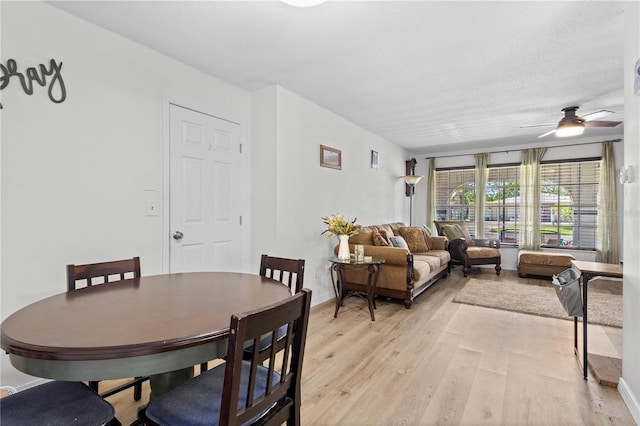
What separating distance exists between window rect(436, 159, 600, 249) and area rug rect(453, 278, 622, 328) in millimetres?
1578

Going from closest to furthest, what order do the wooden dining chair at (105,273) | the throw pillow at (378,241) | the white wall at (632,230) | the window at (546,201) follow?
the wooden dining chair at (105,273) → the white wall at (632,230) → the throw pillow at (378,241) → the window at (546,201)

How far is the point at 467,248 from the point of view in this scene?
5.80 metres

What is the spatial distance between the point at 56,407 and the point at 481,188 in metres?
6.98

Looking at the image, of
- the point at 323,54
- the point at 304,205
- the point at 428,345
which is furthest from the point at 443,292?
the point at 323,54

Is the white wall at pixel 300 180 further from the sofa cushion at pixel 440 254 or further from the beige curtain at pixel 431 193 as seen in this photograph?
the beige curtain at pixel 431 193

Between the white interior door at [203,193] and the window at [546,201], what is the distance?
5.21 meters

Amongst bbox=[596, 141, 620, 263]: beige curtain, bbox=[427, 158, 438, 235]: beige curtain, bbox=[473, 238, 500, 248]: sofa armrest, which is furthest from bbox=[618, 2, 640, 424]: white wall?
bbox=[427, 158, 438, 235]: beige curtain

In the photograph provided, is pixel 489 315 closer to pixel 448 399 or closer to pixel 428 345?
pixel 428 345

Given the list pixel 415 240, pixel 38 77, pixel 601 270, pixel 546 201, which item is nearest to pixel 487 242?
pixel 546 201

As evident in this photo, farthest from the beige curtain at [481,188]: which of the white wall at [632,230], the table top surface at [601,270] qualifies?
the white wall at [632,230]

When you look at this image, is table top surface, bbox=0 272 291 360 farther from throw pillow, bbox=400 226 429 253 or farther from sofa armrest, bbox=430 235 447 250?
sofa armrest, bbox=430 235 447 250

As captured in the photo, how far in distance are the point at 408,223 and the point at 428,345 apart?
4569 millimetres

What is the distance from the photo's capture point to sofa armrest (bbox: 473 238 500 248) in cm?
591

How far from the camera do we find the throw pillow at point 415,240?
535 cm
